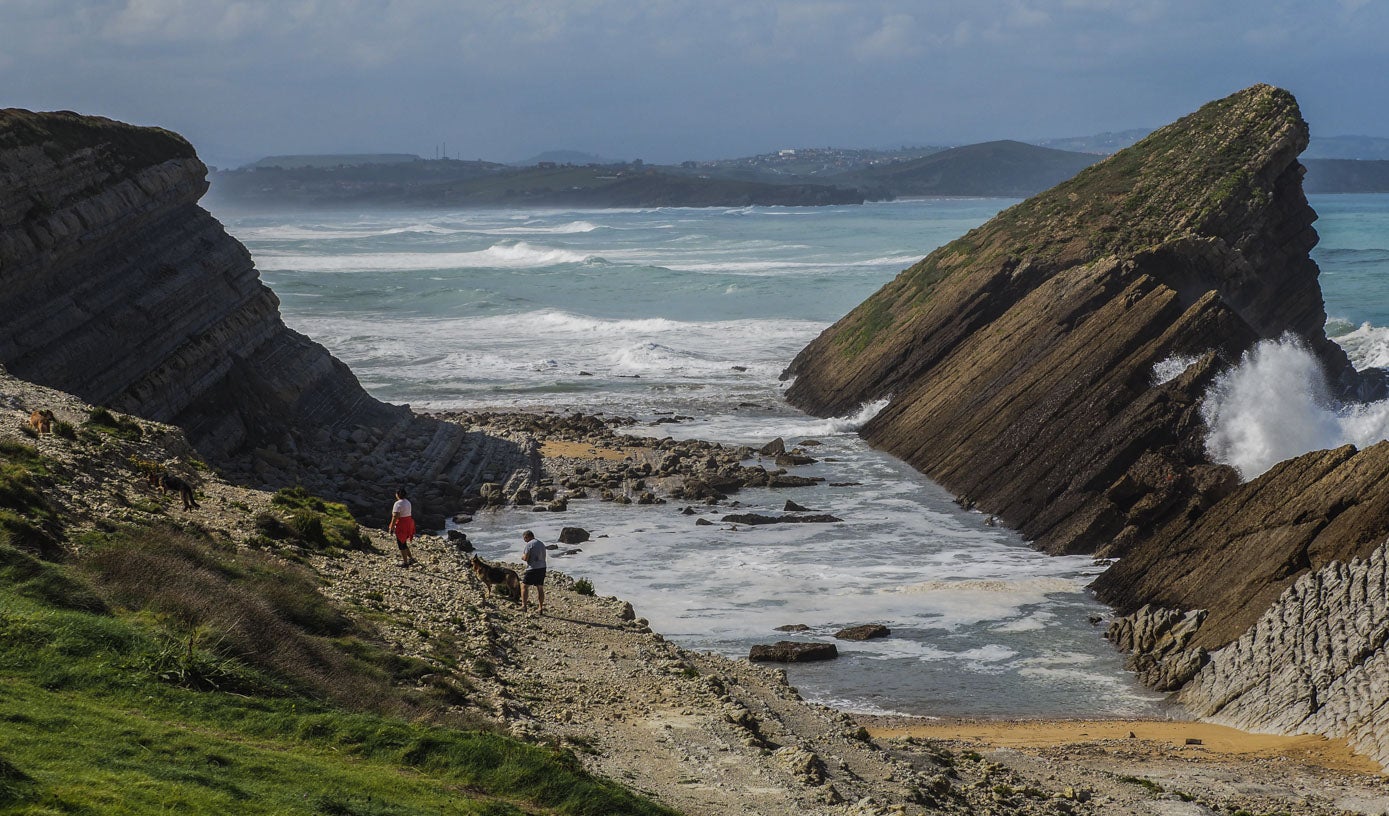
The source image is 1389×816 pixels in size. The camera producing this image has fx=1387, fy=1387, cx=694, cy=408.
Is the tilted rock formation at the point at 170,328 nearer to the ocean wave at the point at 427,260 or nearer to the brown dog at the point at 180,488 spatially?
the brown dog at the point at 180,488

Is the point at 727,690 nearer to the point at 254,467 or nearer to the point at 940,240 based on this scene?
the point at 254,467

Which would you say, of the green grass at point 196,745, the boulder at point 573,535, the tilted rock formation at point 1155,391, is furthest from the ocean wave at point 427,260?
the green grass at point 196,745

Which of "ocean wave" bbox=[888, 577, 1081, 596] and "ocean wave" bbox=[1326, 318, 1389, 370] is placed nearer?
"ocean wave" bbox=[888, 577, 1081, 596]

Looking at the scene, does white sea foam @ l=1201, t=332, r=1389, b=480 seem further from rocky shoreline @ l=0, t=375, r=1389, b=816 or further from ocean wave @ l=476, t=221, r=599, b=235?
ocean wave @ l=476, t=221, r=599, b=235

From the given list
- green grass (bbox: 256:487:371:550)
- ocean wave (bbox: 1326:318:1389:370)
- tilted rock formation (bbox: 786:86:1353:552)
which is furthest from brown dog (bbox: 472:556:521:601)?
ocean wave (bbox: 1326:318:1389:370)

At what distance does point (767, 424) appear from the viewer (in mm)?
44781

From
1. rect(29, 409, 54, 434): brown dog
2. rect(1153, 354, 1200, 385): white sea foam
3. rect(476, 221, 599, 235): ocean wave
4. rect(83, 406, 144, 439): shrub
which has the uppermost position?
rect(476, 221, 599, 235): ocean wave

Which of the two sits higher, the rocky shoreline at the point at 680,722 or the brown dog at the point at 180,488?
the brown dog at the point at 180,488

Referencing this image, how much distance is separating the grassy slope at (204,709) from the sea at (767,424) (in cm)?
904

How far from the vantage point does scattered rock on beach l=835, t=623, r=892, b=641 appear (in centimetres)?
2382

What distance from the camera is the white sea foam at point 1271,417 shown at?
29422 mm

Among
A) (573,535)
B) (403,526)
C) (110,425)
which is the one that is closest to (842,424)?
(573,535)

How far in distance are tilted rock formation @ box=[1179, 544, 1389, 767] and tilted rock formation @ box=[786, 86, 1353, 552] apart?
5.59 m

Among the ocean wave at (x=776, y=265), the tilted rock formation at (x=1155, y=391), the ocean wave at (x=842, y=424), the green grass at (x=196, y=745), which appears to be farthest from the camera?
the ocean wave at (x=776, y=265)
